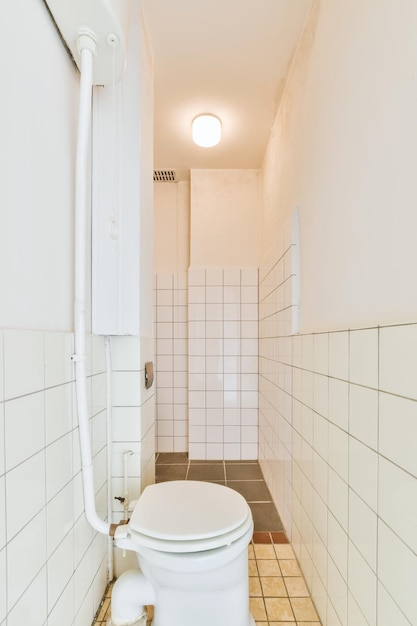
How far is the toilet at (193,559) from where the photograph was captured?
89cm

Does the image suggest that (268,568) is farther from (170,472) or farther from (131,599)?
(170,472)

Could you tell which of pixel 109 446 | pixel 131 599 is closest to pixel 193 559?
pixel 131 599

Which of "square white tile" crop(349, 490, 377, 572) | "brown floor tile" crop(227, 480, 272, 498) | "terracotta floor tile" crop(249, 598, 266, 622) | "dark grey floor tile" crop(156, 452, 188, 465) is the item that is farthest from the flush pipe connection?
"dark grey floor tile" crop(156, 452, 188, 465)

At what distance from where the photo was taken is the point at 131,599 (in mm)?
1000

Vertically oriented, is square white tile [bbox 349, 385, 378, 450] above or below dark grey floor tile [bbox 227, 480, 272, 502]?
above

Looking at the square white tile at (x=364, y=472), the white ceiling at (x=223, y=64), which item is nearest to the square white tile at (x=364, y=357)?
the square white tile at (x=364, y=472)

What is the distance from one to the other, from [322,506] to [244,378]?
1.49 meters

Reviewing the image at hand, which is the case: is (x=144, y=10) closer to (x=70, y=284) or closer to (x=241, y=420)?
(x=70, y=284)

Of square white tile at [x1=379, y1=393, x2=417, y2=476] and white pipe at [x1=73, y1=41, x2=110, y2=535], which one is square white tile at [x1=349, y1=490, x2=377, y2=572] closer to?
square white tile at [x1=379, y1=393, x2=417, y2=476]

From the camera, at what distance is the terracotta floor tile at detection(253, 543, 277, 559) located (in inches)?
57.2

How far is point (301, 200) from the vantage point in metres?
1.43

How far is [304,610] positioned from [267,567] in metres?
0.24

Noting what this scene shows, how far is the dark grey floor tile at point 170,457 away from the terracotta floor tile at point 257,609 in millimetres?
1350

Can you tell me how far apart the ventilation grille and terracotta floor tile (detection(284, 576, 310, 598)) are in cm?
263
